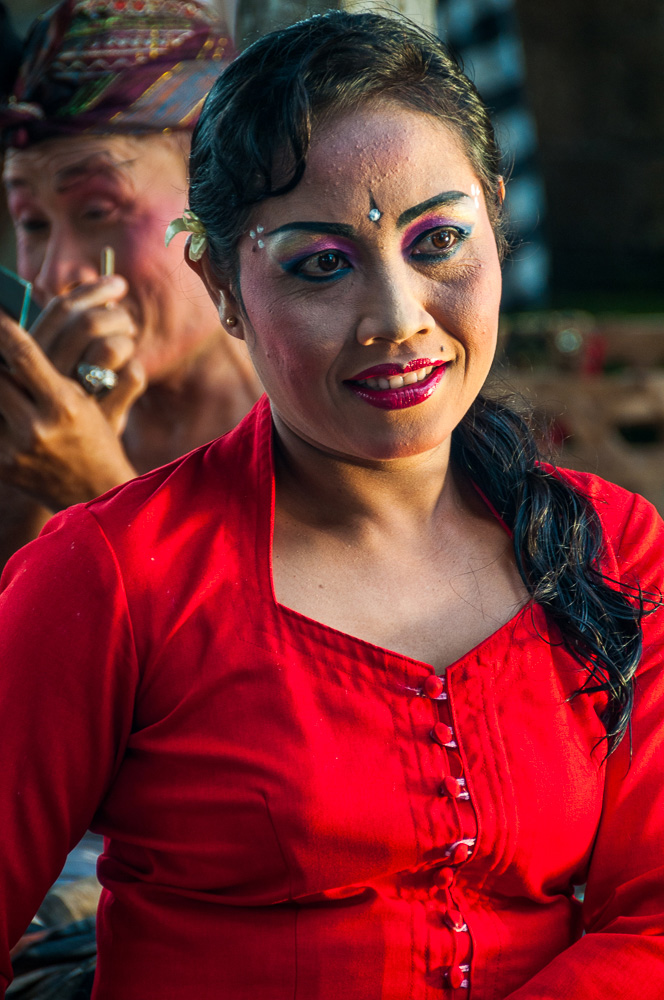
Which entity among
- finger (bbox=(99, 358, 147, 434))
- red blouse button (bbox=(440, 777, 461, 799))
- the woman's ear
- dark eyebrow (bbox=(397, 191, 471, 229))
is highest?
dark eyebrow (bbox=(397, 191, 471, 229))

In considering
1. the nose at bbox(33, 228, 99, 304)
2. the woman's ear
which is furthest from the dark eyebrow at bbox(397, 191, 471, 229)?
the nose at bbox(33, 228, 99, 304)

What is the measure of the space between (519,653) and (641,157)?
28.6ft

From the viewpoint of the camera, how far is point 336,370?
1.19m

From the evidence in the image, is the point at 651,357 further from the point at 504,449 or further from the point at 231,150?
the point at 231,150

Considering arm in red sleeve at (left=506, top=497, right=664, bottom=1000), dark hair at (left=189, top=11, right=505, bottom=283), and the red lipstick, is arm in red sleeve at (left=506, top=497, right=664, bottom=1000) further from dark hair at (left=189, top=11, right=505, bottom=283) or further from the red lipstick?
dark hair at (left=189, top=11, right=505, bottom=283)

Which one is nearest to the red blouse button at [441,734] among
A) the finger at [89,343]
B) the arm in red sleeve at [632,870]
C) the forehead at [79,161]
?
the arm in red sleeve at [632,870]

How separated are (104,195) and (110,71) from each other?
245 mm

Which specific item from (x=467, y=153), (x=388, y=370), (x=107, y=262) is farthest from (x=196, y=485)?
(x=107, y=262)

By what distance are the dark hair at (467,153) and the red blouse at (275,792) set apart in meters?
0.11

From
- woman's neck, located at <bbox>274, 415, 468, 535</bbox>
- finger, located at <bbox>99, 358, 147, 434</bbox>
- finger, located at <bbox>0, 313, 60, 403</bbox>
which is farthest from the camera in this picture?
finger, located at <bbox>99, 358, 147, 434</bbox>

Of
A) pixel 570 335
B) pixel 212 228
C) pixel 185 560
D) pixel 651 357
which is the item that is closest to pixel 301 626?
pixel 185 560

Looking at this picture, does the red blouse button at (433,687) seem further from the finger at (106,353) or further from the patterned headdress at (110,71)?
the patterned headdress at (110,71)

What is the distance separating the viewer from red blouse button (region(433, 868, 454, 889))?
1.19 metres

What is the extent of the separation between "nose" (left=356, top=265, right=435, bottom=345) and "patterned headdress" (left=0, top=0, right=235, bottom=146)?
45.8 inches
